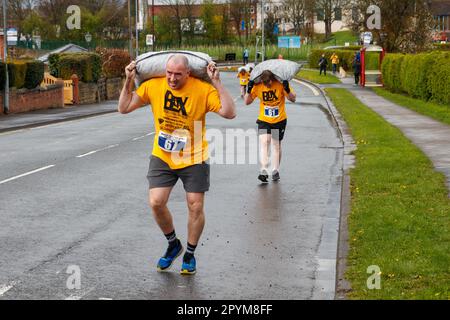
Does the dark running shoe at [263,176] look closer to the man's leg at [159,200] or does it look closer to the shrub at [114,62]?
the man's leg at [159,200]

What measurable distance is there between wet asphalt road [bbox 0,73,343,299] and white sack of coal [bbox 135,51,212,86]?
5.59ft

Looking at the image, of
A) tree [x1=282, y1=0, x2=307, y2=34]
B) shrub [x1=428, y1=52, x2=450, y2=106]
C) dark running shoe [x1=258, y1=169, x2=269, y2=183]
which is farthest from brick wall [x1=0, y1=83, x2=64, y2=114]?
tree [x1=282, y1=0, x2=307, y2=34]

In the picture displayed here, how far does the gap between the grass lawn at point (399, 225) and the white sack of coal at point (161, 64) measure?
6.84ft

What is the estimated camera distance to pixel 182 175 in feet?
26.1

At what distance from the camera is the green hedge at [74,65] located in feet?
141

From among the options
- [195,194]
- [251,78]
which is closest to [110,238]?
[195,194]

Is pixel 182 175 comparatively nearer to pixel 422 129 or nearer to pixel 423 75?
pixel 422 129

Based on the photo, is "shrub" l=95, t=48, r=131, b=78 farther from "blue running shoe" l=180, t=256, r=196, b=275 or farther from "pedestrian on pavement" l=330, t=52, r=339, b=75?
"blue running shoe" l=180, t=256, r=196, b=275

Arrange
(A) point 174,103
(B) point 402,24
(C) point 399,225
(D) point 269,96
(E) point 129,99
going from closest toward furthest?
(A) point 174,103 < (E) point 129,99 < (C) point 399,225 < (D) point 269,96 < (B) point 402,24

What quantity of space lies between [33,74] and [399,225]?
28.6m

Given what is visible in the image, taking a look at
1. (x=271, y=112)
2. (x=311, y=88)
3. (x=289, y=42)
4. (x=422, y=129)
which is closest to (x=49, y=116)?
(x=422, y=129)

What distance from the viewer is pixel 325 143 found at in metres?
20.9

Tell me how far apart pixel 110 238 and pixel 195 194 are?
2.07 metres

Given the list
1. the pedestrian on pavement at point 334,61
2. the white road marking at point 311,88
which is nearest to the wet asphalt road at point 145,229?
the white road marking at point 311,88
